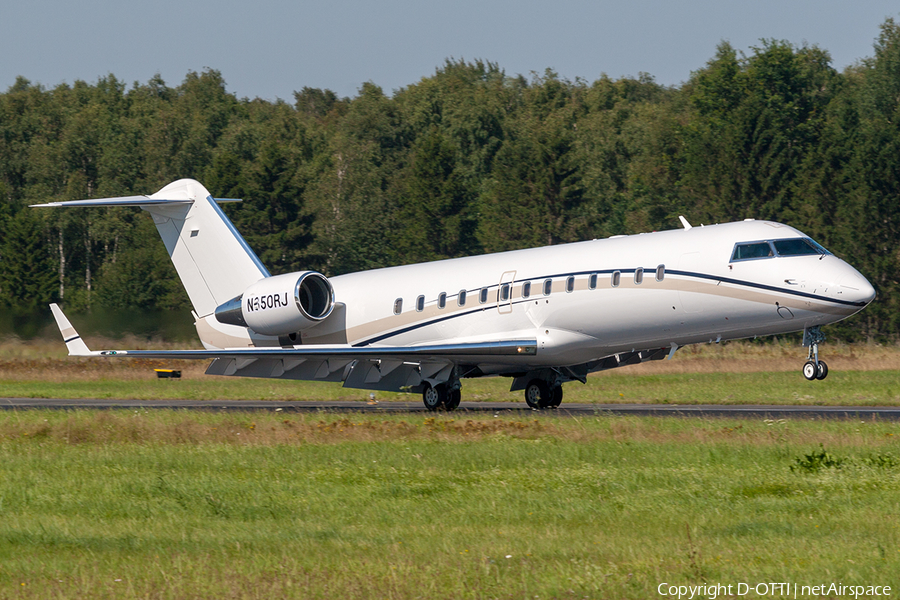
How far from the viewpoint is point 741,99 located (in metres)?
71.6

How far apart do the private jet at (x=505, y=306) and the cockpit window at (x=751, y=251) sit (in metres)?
0.03

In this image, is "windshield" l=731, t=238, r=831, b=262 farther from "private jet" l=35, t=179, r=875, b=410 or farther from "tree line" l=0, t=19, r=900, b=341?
"tree line" l=0, t=19, r=900, b=341

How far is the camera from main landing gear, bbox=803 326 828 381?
1995 centimetres

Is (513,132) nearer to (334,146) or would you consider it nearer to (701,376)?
(334,146)

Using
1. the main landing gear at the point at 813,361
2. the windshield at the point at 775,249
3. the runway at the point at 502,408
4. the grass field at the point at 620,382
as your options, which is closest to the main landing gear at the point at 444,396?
the runway at the point at 502,408

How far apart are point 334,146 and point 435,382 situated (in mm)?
70360

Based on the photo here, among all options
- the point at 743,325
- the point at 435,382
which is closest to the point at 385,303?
the point at 435,382

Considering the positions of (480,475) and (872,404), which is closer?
(480,475)

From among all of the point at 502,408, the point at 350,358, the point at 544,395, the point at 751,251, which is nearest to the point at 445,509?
the point at 751,251

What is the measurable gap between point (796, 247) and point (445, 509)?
12.1m

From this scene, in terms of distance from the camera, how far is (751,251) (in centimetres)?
2091

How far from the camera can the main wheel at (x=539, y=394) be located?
80.3 feet

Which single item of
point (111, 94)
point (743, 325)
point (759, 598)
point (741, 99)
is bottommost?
point (759, 598)

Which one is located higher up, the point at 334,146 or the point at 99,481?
the point at 334,146
